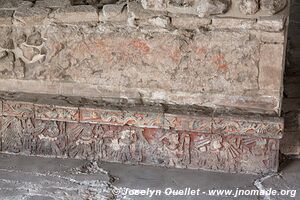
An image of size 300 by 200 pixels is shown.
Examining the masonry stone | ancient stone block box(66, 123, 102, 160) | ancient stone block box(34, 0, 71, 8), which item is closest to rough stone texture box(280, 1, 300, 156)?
the masonry stone

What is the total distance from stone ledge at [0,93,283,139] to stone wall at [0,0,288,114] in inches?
3.7

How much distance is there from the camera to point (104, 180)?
405 centimetres

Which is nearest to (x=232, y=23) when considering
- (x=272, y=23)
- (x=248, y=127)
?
(x=272, y=23)

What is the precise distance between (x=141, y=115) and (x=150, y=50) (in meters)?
0.46

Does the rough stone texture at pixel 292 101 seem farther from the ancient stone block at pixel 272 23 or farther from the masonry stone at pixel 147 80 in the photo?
the ancient stone block at pixel 272 23

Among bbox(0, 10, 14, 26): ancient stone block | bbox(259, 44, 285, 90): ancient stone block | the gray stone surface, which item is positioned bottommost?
the gray stone surface

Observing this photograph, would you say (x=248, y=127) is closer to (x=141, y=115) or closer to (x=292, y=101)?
(x=141, y=115)

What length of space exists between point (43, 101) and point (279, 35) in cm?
174

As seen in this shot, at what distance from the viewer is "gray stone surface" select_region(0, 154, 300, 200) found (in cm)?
387

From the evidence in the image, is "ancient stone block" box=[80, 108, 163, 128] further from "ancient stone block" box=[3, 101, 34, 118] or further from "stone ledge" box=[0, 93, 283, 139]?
"ancient stone block" box=[3, 101, 34, 118]

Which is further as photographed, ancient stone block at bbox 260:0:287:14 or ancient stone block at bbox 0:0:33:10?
ancient stone block at bbox 0:0:33:10

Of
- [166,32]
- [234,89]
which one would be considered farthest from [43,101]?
[234,89]

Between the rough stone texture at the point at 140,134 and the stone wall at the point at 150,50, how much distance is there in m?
0.13

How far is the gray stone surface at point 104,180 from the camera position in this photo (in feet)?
12.7
